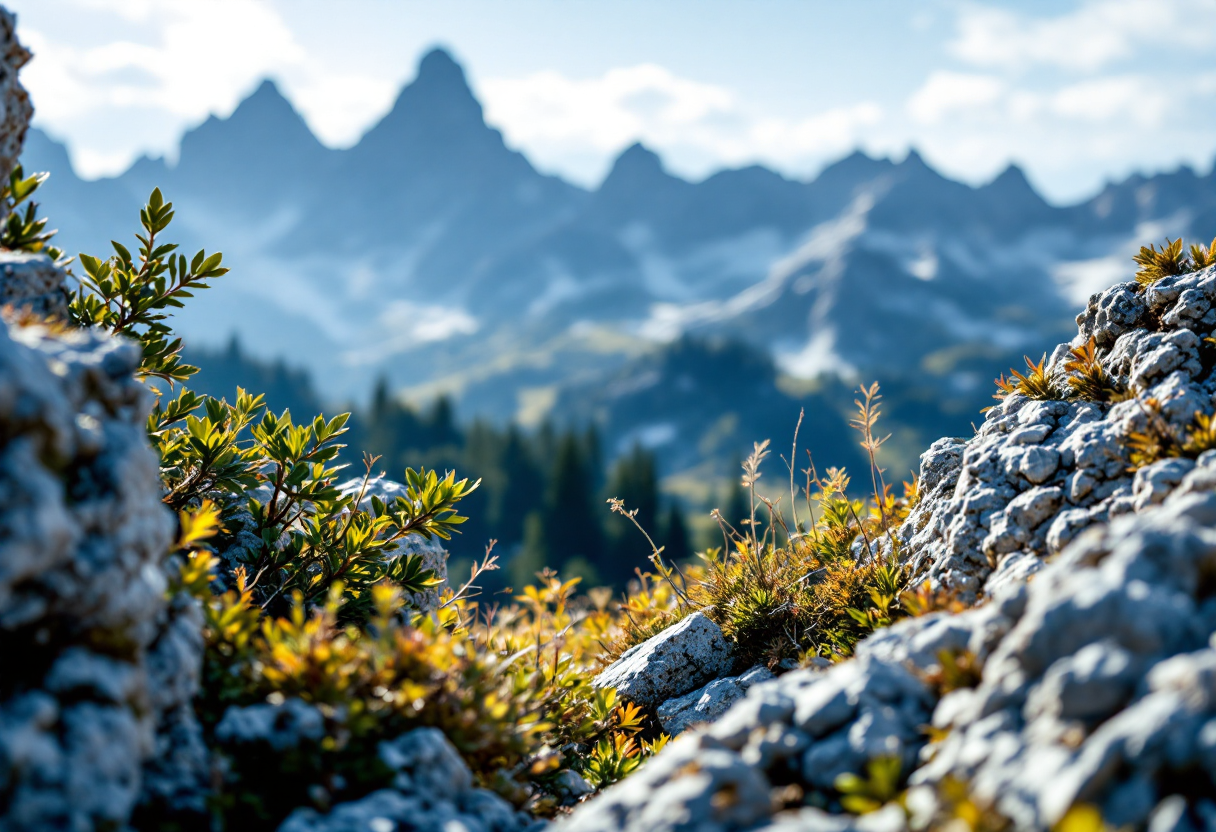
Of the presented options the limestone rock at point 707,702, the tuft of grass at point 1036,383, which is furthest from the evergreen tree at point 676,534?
the tuft of grass at point 1036,383

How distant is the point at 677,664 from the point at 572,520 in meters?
90.5

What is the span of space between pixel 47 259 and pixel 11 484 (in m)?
2.43

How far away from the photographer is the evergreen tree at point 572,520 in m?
96.8

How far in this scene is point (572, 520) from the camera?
9694 centimetres

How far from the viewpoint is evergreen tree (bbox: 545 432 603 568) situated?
96.8 meters

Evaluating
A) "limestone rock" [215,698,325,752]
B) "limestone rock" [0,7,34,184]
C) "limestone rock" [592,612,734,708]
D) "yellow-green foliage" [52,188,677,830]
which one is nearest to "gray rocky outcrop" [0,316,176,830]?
"limestone rock" [215,698,325,752]

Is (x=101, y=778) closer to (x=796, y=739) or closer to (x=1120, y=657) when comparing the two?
(x=796, y=739)

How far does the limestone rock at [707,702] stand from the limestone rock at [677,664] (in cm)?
15

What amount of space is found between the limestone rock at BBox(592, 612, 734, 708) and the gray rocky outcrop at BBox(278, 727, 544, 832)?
8.84 feet

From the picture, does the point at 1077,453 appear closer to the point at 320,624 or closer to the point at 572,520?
the point at 320,624

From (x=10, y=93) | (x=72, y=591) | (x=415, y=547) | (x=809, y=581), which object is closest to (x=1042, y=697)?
(x=72, y=591)

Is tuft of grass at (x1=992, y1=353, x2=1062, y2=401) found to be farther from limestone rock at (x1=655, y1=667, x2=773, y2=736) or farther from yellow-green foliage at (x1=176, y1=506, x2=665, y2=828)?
yellow-green foliage at (x1=176, y1=506, x2=665, y2=828)

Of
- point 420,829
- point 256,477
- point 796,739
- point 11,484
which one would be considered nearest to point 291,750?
point 420,829

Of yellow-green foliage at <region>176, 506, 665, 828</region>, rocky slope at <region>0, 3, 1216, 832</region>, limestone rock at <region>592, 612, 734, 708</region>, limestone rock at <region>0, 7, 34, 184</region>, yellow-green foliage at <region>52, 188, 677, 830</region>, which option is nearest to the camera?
rocky slope at <region>0, 3, 1216, 832</region>
